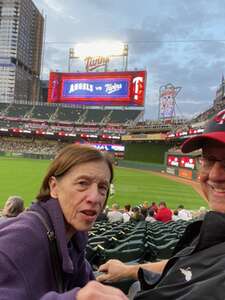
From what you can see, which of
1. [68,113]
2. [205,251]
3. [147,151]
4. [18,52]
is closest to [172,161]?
[147,151]

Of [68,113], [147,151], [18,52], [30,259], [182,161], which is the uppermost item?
[18,52]

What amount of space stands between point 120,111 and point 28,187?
171 ft

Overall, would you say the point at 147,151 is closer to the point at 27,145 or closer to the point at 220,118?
the point at 27,145

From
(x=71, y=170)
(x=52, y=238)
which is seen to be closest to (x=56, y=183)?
(x=71, y=170)

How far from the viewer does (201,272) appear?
45.8 inches

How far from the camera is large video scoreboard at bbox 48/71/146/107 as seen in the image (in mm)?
57156

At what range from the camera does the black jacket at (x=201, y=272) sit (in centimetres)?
100

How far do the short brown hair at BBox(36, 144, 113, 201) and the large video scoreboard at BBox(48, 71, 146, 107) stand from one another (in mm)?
Answer: 55387

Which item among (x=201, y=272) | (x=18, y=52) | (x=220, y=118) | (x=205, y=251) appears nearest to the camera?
(x=201, y=272)

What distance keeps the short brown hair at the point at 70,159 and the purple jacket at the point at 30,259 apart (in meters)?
0.15

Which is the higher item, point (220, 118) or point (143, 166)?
point (220, 118)

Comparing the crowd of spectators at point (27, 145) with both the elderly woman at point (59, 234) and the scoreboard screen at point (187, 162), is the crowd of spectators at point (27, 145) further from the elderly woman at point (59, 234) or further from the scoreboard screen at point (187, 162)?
the elderly woman at point (59, 234)

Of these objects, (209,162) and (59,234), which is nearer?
(59,234)

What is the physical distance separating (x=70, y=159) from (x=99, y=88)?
59723 mm
